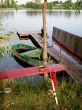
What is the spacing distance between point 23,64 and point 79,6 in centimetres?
1326

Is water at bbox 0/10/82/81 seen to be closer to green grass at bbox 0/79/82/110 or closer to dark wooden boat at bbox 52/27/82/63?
green grass at bbox 0/79/82/110

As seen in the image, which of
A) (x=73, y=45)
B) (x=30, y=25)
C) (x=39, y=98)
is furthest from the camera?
(x=30, y=25)

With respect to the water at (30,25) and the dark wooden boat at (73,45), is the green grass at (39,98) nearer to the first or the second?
the water at (30,25)

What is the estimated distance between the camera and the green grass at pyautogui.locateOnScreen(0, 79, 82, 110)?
796 cm

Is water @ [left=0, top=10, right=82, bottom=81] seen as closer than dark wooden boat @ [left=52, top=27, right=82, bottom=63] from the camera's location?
Yes

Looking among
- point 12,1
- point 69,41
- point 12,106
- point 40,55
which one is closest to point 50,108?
point 12,106

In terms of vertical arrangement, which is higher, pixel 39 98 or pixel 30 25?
pixel 39 98

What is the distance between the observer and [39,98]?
27.9 ft

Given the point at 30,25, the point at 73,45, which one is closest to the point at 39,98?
the point at 73,45

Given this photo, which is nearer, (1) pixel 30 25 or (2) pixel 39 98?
(2) pixel 39 98

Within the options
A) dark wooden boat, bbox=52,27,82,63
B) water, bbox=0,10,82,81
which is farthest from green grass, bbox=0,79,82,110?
dark wooden boat, bbox=52,27,82,63

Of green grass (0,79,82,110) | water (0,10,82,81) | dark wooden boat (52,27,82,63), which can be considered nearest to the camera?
green grass (0,79,82,110)

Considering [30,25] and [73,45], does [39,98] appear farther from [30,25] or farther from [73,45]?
[30,25]

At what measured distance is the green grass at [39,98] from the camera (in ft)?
26.1
